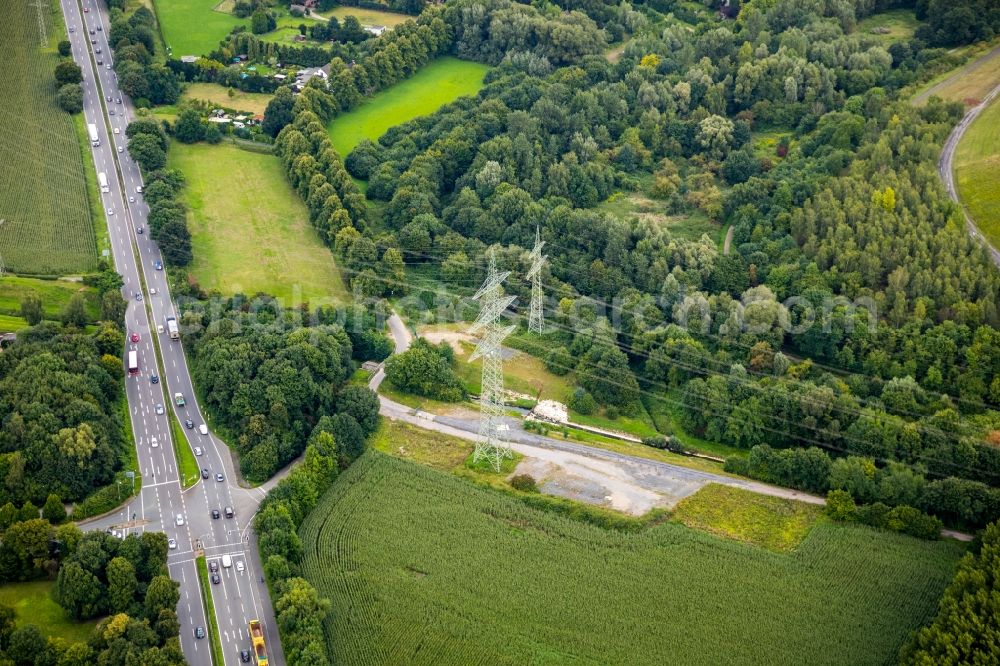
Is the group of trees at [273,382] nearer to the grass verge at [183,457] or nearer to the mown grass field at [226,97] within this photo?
the grass verge at [183,457]

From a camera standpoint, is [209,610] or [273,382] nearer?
[209,610]

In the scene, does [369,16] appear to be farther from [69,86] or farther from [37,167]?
[37,167]

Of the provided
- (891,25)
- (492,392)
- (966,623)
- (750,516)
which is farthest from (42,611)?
(891,25)

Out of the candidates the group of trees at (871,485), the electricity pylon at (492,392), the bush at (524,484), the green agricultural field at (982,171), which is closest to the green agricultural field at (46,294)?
the electricity pylon at (492,392)

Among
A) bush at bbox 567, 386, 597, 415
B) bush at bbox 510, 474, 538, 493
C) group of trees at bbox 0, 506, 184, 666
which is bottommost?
bush at bbox 510, 474, 538, 493

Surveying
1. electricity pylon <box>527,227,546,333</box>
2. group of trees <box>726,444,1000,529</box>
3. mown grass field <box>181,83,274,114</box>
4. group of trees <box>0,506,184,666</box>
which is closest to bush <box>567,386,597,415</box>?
electricity pylon <box>527,227,546,333</box>

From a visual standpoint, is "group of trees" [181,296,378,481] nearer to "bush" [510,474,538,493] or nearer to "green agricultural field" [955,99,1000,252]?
"bush" [510,474,538,493]
